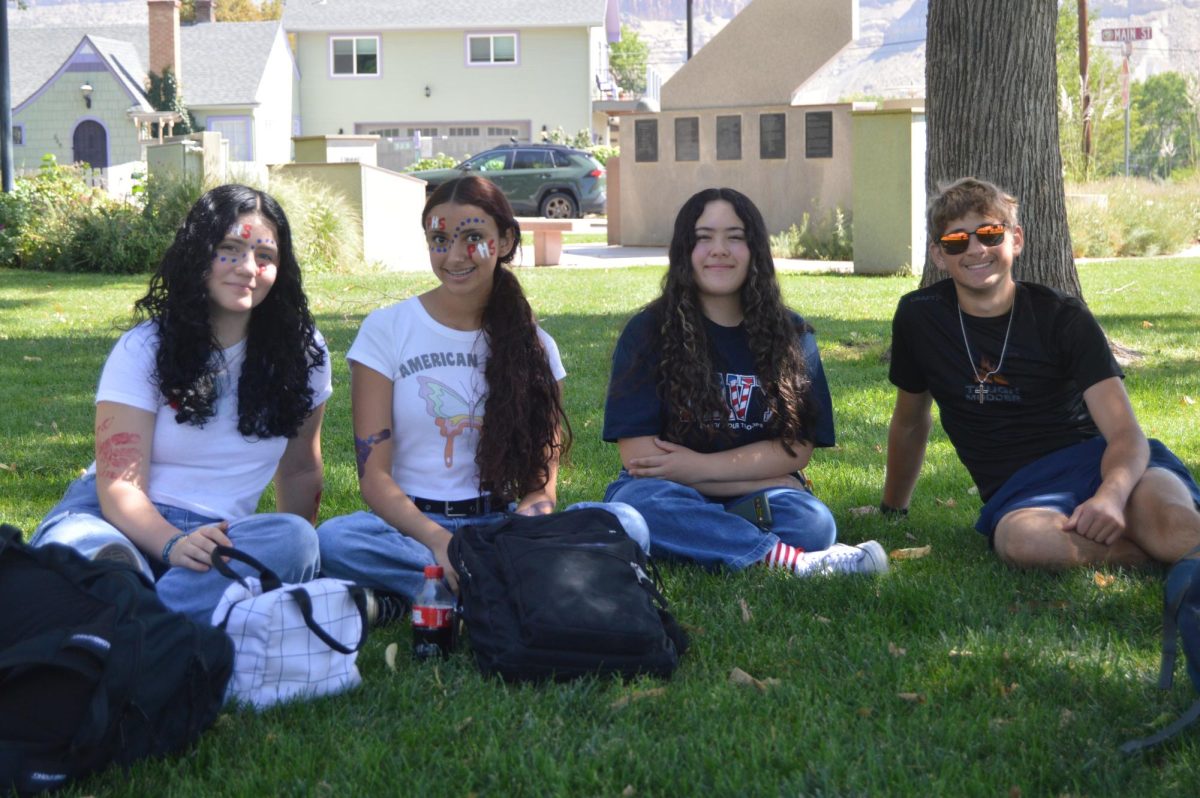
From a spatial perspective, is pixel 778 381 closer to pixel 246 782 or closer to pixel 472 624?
pixel 472 624

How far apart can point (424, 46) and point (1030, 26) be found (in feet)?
143

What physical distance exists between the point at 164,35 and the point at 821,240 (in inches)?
1445

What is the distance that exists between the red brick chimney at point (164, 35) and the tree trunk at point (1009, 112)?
145 feet

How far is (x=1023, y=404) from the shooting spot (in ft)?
15.2

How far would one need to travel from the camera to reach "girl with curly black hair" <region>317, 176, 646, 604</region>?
409 centimetres

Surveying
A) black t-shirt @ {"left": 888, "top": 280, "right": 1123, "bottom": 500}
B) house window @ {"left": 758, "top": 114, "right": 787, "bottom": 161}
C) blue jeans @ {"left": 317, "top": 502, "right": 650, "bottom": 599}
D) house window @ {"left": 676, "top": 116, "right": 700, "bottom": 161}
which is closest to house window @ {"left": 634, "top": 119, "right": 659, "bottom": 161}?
house window @ {"left": 676, "top": 116, "right": 700, "bottom": 161}

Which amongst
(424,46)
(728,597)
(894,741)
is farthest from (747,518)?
(424,46)

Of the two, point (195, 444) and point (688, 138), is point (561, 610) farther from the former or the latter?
point (688, 138)

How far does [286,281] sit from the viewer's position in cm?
405

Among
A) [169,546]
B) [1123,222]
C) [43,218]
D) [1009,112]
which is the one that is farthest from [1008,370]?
[43,218]

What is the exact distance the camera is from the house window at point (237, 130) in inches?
1925

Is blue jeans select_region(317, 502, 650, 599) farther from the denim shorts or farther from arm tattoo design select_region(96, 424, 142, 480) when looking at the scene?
the denim shorts

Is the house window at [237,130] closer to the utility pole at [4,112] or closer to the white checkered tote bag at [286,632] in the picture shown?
the utility pole at [4,112]

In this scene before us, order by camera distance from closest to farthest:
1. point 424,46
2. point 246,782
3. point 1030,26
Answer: point 246,782 < point 1030,26 < point 424,46
